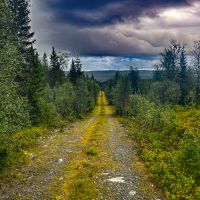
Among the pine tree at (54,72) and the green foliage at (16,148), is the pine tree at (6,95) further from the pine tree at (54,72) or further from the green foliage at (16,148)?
the pine tree at (54,72)

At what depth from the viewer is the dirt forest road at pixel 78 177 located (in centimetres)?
1864

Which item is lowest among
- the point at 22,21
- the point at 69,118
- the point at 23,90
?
the point at 69,118

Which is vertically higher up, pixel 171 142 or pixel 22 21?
pixel 22 21

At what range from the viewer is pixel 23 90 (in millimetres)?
46000

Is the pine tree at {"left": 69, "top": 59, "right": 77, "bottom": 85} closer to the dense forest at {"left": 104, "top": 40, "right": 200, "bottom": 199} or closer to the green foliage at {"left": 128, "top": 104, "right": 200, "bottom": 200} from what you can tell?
the dense forest at {"left": 104, "top": 40, "right": 200, "bottom": 199}

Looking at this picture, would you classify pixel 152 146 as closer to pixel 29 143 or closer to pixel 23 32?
pixel 29 143

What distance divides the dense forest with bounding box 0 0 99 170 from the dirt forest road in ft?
8.23

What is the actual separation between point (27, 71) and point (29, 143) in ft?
53.5

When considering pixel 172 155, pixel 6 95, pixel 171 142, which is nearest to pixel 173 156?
pixel 172 155

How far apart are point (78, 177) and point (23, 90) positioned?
26676 mm

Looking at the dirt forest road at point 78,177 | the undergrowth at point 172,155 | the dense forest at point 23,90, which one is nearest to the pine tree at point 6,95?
the dense forest at point 23,90

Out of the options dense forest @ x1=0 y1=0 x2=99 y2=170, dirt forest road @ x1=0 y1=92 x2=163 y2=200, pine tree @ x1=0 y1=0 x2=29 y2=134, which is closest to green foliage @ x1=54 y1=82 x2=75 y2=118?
dense forest @ x1=0 y1=0 x2=99 y2=170

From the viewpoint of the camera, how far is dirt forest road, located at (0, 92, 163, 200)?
1864 centimetres

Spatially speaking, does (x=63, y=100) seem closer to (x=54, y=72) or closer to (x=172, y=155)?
(x=54, y=72)
